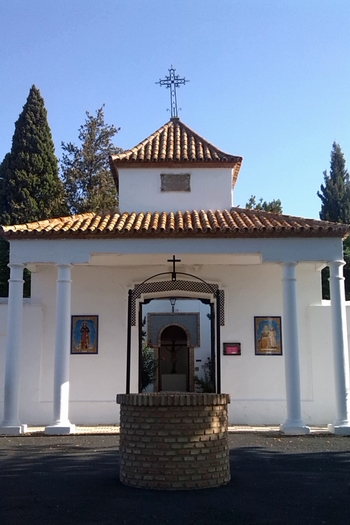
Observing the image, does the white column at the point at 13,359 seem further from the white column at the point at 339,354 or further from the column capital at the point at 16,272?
the white column at the point at 339,354

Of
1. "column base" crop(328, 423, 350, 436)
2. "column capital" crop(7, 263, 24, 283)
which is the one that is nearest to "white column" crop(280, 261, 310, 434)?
"column base" crop(328, 423, 350, 436)

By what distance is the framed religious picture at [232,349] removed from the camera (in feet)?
41.7

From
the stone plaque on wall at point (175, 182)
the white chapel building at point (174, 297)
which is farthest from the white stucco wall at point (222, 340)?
the stone plaque on wall at point (175, 182)

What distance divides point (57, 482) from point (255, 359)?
688 cm

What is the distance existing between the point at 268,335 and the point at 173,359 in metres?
14.3

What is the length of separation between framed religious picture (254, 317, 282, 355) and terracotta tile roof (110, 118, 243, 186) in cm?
382

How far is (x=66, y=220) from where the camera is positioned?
12.3 m

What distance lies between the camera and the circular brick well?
613cm

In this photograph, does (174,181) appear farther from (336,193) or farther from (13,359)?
(336,193)

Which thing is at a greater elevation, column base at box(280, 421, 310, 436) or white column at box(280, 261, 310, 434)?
white column at box(280, 261, 310, 434)

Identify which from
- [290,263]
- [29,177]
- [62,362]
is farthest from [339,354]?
[29,177]

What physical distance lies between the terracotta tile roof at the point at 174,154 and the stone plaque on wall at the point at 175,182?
0.78 feet

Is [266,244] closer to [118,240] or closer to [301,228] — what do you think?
[301,228]

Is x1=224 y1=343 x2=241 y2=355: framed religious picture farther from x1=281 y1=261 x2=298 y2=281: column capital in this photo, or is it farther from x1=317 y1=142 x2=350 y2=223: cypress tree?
x1=317 y1=142 x2=350 y2=223: cypress tree
